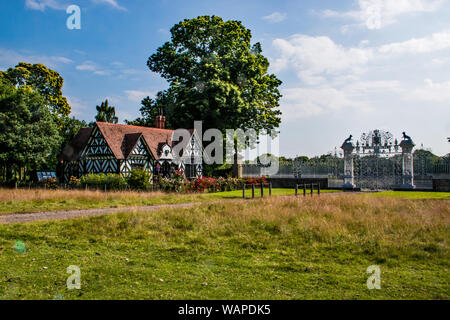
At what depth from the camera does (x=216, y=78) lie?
31.3 metres

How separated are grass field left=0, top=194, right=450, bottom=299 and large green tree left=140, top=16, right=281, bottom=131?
2099 centimetres

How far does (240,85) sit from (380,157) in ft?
48.7

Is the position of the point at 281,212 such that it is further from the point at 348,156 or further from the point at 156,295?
the point at 348,156

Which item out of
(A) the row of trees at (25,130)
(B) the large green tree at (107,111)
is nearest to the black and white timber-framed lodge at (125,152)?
(A) the row of trees at (25,130)

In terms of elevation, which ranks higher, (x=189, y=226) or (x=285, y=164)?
(x=285, y=164)

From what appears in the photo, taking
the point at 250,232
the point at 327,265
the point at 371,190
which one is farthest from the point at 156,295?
the point at 371,190

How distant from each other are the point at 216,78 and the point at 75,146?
14279mm

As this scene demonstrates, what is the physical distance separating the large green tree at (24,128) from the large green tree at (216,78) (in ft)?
37.5

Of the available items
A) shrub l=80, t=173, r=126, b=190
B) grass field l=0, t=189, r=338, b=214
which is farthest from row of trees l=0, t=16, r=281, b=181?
grass field l=0, t=189, r=338, b=214

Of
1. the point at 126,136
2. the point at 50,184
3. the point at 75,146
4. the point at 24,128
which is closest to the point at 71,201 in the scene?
the point at 50,184

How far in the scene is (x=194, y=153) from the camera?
113 feet

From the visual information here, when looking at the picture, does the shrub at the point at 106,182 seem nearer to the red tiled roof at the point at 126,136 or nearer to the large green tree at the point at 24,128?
the red tiled roof at the point at 126,136

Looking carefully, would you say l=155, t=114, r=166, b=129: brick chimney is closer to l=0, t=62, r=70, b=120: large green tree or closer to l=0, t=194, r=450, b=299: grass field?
l=0, t=62, r=70, b=120: large green tree

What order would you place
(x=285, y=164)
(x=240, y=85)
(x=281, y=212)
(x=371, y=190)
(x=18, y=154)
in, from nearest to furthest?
(x=281, y=212), (x=371, y=190), (x=18, y=154), (x=285, y=164), (x=240, y=85)
